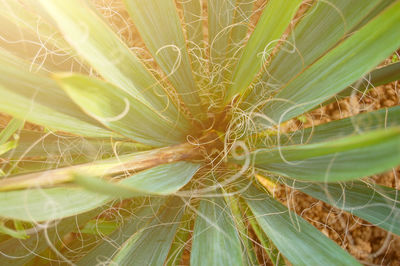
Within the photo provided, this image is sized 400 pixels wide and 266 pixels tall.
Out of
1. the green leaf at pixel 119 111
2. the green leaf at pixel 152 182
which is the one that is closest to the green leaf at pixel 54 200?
the green leaf at pixel 152 182

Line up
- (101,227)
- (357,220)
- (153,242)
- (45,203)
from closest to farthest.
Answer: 1. (45,203)
2. (153,242)
3. (101,227)
4. (357,220)

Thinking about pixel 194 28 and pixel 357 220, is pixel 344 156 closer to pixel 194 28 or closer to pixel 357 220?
pixel 194 28

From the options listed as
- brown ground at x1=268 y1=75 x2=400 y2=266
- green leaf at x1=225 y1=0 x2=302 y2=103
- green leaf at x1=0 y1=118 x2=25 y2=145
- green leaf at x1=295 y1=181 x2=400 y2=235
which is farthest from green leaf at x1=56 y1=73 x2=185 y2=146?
brown ground at x1=268 y1=75 x2=400 y2=266

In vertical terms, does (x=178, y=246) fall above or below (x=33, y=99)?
below

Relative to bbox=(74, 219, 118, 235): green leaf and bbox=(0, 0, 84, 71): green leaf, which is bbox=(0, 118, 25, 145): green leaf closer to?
bbox=(0, 0, 84, 71): green leaf

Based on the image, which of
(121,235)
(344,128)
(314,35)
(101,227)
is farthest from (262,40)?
(101,227)

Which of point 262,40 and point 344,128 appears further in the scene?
point 344,128

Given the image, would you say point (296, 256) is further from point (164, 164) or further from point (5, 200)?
point (5, 200)

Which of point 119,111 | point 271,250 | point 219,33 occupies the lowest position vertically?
point 271,250

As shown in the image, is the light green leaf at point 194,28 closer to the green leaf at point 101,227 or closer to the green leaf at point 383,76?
the green leaf at point 383,76
